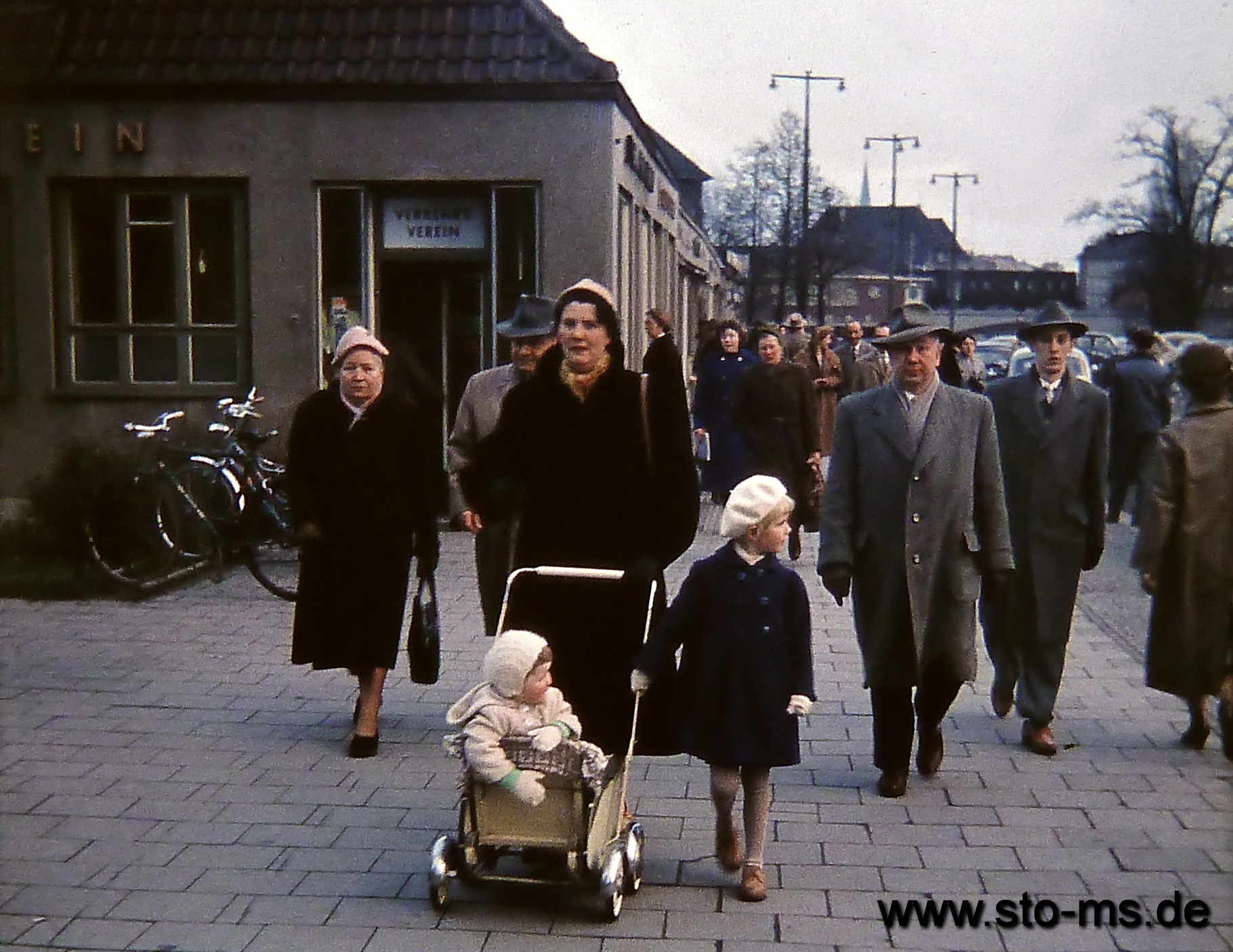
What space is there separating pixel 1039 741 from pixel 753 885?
249 cm

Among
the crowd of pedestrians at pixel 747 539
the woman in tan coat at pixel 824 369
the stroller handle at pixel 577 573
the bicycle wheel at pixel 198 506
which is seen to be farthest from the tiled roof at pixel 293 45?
the stroller handle at pixel 577 573

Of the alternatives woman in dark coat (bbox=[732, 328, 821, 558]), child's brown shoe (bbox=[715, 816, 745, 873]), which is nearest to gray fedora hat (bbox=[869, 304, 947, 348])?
child's brown shoe (bbox=[715, 816, 745, 873])

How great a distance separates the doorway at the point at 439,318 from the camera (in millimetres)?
16031

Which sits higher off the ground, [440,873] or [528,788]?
[528,788]

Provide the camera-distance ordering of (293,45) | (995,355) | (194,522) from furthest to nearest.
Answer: (995,355) → (293,45) → (194,522)

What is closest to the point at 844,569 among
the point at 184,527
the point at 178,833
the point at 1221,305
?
the point at 178,833

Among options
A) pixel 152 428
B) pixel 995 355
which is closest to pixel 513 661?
pixel 152 428

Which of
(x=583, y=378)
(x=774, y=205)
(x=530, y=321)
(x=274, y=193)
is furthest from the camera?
(x=774, y=205)

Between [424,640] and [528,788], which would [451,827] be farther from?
[424,640]

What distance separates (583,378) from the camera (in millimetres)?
5430

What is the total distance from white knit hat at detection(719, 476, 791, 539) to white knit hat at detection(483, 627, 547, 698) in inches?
29.1

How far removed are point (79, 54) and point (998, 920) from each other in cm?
1353

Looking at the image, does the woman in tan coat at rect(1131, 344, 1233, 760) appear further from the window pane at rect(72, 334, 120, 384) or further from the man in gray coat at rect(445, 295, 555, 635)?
the window pane at rect(72, 334, 120, 384)

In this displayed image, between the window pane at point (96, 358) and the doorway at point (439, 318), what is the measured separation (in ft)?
8.82
